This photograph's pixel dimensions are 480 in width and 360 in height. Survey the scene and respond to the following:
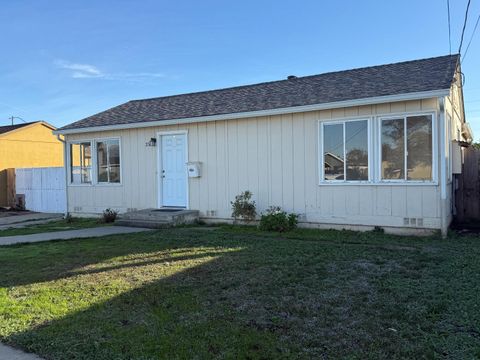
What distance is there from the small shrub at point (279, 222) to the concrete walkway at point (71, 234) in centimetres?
→ 304

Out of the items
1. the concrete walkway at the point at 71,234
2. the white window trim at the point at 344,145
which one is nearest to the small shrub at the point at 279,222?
the white window trim at the point at 344,145

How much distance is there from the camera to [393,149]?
873 cm

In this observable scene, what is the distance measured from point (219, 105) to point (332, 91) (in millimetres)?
3210

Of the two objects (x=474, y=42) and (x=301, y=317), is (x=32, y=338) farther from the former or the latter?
(x=474, y=42)

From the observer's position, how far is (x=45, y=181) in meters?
16.7

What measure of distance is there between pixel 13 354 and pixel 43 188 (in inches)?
583

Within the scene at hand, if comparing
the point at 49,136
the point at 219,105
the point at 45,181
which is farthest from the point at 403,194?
the point at 49,136

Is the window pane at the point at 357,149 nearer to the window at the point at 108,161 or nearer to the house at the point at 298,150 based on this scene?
the house at the point at 298,150

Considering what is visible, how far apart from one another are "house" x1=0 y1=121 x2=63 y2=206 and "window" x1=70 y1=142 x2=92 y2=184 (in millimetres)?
6361

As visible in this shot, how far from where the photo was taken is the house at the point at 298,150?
8508 millimetres

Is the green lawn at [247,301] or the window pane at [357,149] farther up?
the window pane at [357,149]

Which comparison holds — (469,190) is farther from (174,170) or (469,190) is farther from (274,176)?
(174,170)

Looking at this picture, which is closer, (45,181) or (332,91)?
(332,91)

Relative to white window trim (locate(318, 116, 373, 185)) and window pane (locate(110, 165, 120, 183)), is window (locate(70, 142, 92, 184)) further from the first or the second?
white window trim (locate(318, 116, 373, 185))
